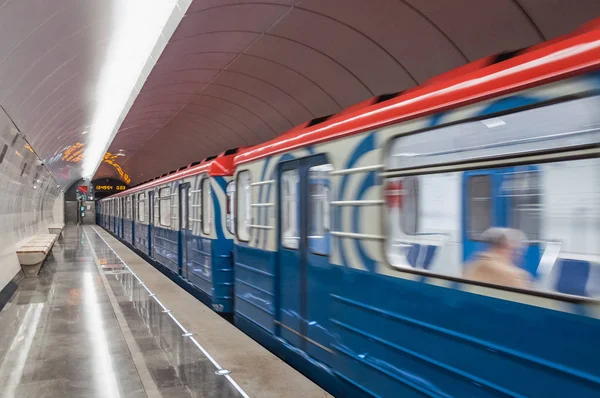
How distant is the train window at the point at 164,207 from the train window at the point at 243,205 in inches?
Answer: 202

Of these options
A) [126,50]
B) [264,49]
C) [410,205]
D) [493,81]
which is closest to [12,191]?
[126,50]

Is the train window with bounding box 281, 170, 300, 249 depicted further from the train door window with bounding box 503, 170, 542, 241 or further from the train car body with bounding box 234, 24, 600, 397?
the train door window with bounding box 503, 170, 542, 241

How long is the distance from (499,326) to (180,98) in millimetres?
14136

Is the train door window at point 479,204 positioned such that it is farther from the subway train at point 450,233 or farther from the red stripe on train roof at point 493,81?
the red stripe on train roof at point 493,81

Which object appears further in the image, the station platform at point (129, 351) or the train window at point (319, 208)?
the station platform at point (129, 351)

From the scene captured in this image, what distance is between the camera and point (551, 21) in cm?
634

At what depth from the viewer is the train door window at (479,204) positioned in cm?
273

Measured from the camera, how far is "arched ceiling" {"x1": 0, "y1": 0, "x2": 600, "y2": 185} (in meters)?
6.71

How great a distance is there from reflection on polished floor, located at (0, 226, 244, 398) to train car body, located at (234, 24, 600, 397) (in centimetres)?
128

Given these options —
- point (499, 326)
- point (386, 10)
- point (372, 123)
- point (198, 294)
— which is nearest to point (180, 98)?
point (198, 294)

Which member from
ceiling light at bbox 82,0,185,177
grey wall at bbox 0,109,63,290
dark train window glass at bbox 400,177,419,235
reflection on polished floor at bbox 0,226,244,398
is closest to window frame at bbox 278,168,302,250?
reflection on polished floor at bbox 0,226,244,398

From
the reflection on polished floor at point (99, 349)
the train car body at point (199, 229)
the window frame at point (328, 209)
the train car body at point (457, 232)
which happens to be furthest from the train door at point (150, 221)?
the train car body at point (457, 232)

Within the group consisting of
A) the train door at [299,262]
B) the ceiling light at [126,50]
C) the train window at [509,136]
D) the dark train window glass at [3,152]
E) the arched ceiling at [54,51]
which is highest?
the ceiling light at [126,50]

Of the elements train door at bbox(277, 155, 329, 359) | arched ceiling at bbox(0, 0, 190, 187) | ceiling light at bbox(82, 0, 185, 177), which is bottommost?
train door at bbox(277, 155, 329, 359)
